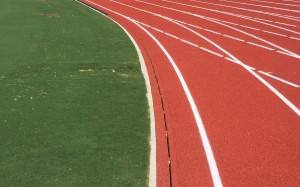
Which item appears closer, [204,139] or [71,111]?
[204,139]

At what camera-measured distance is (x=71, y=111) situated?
801cm

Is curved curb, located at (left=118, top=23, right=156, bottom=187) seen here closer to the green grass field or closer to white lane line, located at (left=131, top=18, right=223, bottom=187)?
the green grass field

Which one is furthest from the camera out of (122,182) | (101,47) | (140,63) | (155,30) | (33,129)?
(155,30)

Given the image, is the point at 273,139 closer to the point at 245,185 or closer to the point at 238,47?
the point at 245,185

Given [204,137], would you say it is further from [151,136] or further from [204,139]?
[151,136]

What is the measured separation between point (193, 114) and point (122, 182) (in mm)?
3247

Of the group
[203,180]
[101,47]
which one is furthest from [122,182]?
[101,47]

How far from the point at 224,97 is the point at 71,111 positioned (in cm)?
395

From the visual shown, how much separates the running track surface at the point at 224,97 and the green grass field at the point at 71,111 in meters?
0.60

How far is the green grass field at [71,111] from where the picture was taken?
5867 mm

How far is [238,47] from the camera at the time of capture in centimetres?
1408

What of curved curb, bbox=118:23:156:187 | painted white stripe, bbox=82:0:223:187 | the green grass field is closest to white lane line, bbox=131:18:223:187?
painted white stripe, bbox=82:0:223:187

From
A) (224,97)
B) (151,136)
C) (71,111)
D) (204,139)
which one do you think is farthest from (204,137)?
(71,111)

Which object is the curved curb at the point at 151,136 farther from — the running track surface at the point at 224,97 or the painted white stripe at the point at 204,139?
the painted white stripe at the point at 204,139
